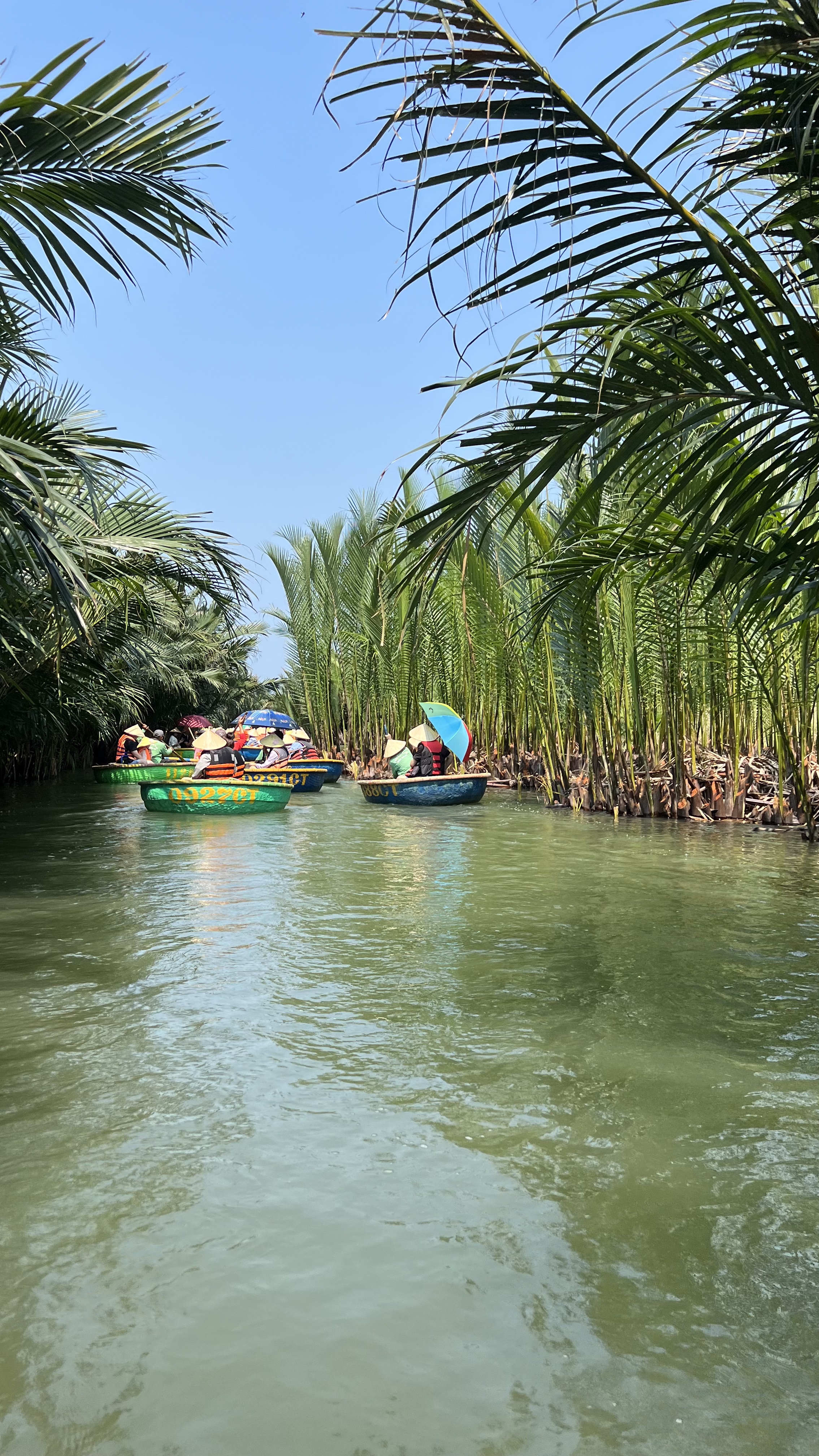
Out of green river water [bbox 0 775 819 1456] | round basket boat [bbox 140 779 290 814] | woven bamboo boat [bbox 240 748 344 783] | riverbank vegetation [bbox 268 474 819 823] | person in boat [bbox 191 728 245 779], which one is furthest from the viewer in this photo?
Answer: woven bamboo boat [bbox 240 748 344 783]

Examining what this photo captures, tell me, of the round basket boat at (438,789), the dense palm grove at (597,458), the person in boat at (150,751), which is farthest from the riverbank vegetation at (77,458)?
the person in boat at (150,751)

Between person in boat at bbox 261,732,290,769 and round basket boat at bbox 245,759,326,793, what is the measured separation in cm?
39

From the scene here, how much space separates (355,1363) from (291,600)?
80.2 ft

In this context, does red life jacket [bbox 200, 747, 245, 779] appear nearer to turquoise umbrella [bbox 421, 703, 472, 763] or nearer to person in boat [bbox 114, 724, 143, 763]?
turquoise umbrella [bbox 421, 703, 472, 763]

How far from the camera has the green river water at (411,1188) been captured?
220cm

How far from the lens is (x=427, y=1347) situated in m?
2.39

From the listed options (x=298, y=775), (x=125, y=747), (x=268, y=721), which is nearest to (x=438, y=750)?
(x=298, y=775)

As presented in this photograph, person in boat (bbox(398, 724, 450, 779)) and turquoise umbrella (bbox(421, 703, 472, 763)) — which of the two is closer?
person in boat (bbox(398, 724, 450, 779))

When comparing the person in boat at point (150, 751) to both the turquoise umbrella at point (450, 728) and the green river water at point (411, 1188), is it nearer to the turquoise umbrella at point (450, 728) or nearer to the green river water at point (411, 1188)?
the turquoise umbrella at point (450, 728)

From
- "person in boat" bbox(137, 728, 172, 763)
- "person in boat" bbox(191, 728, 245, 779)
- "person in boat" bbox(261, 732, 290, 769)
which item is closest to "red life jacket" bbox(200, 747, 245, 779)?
"person in boat" bbox(191, 728, 245, 779)

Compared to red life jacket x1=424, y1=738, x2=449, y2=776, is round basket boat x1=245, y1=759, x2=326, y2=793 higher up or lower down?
lower down

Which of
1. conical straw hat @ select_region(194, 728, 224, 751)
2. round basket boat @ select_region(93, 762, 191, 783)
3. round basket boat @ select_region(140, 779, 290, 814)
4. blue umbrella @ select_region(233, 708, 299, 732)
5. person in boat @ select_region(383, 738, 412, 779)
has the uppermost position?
blue umbrella @ select_region(233, 708, 299, 732)

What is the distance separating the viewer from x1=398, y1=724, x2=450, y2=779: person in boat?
1553 cm

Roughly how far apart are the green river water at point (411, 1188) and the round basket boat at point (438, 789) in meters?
7.84
